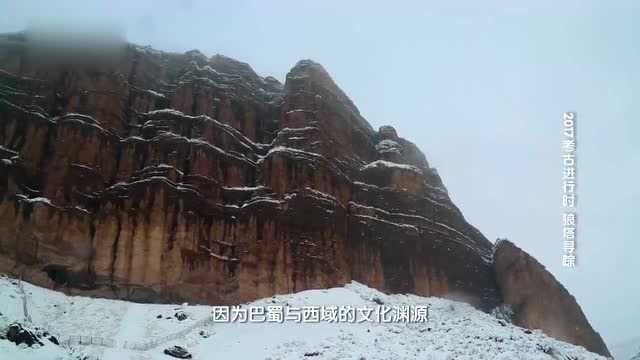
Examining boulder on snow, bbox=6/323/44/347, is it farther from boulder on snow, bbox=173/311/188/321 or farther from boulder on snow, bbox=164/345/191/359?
boulder on snow, bbox=173/311/188/321

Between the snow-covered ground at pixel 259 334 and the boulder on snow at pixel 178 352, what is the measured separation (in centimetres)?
42

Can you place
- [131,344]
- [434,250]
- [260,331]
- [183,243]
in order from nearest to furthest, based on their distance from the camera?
[131,344] < [260,331] < [183,243] < [434,250]

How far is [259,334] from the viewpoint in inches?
1658

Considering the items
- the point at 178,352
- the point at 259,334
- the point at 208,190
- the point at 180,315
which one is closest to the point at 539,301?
the point at 259,334

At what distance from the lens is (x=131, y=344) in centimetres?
3934

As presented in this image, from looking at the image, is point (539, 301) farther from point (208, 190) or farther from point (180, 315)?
point (180, 315)

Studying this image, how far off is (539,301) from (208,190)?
29704 millimetres

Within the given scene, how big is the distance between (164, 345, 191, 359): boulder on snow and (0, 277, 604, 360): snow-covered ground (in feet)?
1.39

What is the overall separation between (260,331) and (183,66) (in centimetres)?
2996

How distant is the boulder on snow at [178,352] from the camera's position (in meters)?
37.6

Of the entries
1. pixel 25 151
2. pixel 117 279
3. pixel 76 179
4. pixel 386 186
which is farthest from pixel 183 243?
pixel 386 186

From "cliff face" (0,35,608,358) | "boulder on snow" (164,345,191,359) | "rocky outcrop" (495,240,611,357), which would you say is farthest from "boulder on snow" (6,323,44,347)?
"rocky outcrop" (495,240,611,357)

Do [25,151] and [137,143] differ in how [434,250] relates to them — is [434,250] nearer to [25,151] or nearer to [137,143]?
[137,143]

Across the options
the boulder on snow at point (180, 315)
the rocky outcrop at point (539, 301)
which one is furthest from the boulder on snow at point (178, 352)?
the rocky outcrop at point (539, 301)
